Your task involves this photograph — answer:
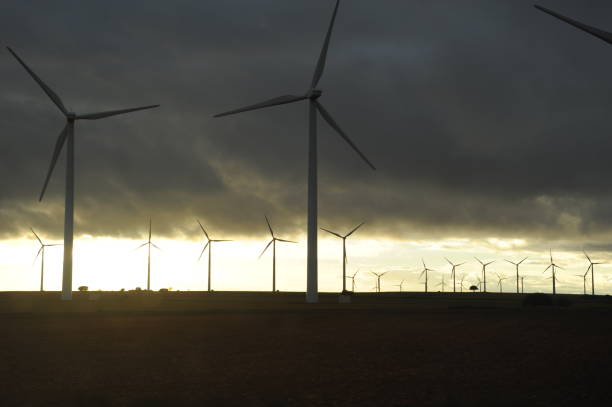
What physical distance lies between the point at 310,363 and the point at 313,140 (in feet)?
154

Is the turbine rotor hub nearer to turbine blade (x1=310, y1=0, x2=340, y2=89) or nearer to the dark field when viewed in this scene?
turbine blade (x1=310, y1=0, x2=340, y2=89)

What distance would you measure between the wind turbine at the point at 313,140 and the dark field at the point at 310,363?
23.1 m

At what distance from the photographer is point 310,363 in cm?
3741

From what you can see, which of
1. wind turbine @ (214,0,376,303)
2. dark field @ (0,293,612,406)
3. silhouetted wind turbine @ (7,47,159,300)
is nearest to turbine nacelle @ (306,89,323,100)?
wind turbine @ (214,0,376,303)

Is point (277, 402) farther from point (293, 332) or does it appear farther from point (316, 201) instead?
point (316, 201)

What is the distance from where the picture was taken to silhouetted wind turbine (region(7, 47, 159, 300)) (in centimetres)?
9188

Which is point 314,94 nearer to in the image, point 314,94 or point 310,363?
point 314,94

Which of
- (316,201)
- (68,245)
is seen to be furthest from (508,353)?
(68,245)

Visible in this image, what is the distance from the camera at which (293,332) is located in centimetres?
5006

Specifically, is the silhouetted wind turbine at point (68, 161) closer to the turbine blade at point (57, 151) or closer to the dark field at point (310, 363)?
the turbine blade at point (57, 151)

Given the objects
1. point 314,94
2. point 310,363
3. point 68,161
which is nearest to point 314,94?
point 314,94

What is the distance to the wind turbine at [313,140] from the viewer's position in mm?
79312

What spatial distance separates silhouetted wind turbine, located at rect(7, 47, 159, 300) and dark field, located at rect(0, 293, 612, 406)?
35.4m

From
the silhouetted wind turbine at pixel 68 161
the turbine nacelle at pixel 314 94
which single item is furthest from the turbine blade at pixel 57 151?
the turbine nacelle at pixel 314 94
